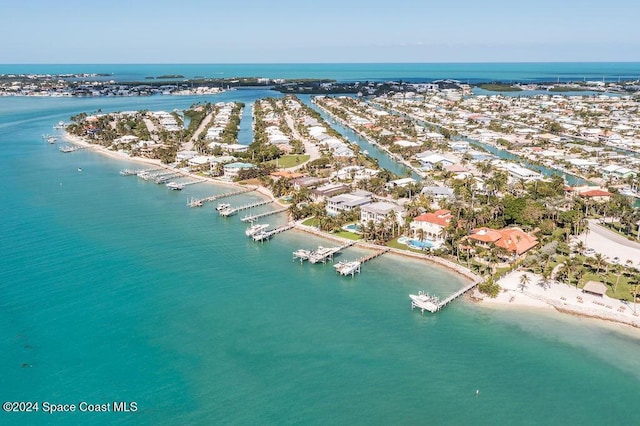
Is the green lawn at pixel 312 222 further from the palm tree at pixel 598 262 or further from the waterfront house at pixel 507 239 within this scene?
the palm tree at pixel 598 262

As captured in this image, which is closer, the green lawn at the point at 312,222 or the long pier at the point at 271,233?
the long pier at the point at 271,233

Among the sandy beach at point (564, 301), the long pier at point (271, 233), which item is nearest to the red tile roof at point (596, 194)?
the sandy beach at point (564, 301)

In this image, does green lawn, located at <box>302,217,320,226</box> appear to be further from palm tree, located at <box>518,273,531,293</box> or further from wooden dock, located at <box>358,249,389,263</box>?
palm tree, located at <box>518,273,531,293</box>

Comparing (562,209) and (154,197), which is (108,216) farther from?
(562,209)

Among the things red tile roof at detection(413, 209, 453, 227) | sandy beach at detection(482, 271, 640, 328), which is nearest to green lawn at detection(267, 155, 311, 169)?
red tile roof at detection(413, 209, 453, 227)

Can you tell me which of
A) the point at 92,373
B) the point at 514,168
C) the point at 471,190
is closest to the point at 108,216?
the point at 92,373

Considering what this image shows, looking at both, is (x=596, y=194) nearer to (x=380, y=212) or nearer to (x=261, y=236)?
(x=380, y=212)

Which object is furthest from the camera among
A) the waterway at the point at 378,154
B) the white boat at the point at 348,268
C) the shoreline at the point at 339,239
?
the waterway at the point at 378,154
